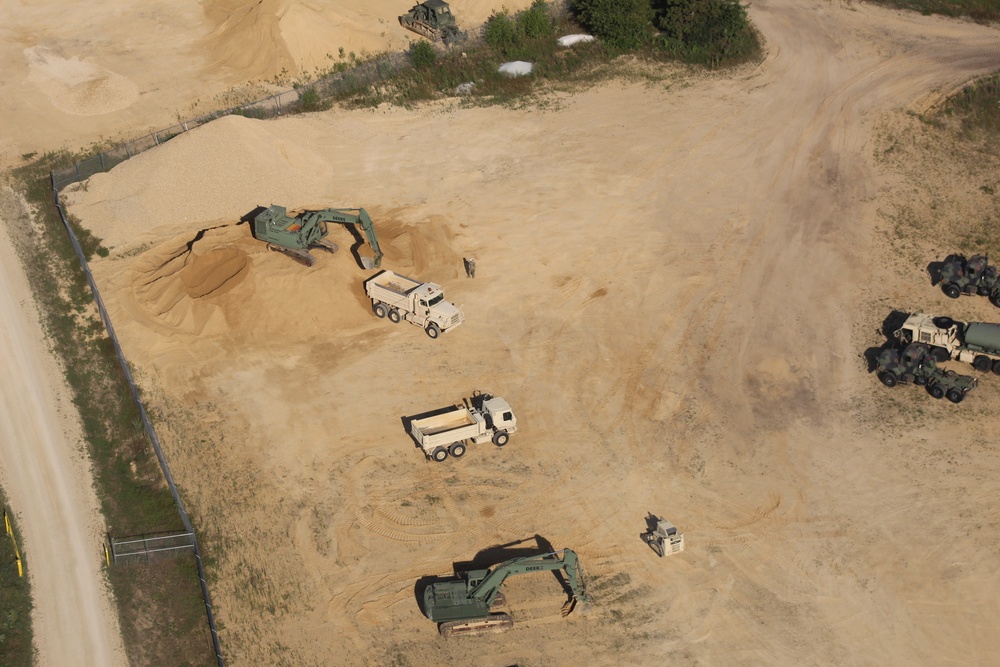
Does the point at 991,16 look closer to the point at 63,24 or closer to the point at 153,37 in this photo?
the point at 153,37

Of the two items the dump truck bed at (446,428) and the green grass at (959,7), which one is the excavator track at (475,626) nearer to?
the dump truck bed at (446,428)

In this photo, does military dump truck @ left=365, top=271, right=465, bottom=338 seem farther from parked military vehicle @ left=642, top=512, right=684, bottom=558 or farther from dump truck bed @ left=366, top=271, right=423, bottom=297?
parked military vehicle @ left=642, top=512, right=684, bottom=558

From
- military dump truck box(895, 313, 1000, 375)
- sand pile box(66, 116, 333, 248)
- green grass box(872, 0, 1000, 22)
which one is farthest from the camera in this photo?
green grass box(872, 0, 1000, 22)

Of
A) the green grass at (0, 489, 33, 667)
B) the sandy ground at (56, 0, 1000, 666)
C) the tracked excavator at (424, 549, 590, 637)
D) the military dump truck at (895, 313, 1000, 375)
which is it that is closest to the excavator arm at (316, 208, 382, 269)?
the sandy ground at (56, 0, 1000, 666)

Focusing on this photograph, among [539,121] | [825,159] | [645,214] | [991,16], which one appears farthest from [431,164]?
[991,16]

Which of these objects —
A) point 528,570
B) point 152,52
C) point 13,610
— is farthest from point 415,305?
point 152,52

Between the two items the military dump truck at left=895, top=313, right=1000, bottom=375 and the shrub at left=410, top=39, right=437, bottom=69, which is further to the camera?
the shrub at left=410, top=39, right=437, bottom=69
